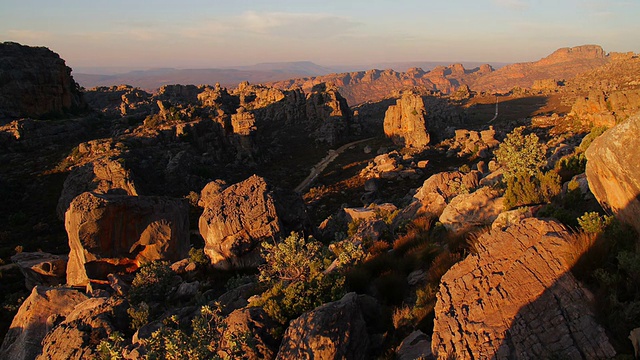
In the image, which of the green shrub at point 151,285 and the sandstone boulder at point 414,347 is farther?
the green shrub at point 151,285

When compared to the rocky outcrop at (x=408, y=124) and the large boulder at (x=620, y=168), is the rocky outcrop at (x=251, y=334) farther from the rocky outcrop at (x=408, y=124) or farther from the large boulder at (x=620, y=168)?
the rocky outcrop at (x=408, y=124)

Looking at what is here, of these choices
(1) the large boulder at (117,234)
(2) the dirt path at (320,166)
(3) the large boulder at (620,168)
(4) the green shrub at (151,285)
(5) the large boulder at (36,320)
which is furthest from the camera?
(2) the dirt path at (320,166)

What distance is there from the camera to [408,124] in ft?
251

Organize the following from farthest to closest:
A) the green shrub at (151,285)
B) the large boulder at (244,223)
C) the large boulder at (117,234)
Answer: the large boulder at (244,223), the large boulder at (117,234), the green shrub at (151,285)

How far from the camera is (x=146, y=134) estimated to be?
58.5m

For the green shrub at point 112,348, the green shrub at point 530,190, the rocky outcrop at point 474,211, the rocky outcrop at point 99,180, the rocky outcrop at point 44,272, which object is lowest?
the rocky outcrop at point 44,272

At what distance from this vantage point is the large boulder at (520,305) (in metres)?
6.09

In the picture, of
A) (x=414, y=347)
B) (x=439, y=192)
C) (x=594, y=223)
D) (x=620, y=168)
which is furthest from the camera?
(x=439, y=192)

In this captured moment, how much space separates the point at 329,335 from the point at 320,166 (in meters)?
58.7

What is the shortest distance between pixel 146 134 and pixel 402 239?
54.3 meters

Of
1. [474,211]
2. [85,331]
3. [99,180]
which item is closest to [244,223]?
[85,331]

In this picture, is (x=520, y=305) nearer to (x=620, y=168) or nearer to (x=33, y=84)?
(x=620, y=168)

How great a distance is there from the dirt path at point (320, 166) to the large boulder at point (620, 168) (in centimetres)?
4550

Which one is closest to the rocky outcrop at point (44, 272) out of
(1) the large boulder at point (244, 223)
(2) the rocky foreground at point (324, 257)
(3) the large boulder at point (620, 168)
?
(2) the rocky foreground at point (324, 257)
